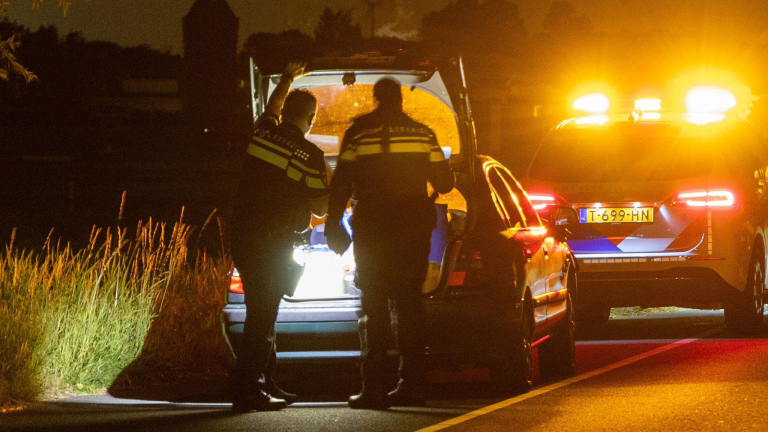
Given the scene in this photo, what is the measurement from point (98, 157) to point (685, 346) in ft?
87.6

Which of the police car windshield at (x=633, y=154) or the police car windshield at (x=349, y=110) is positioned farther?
the police car windshield at (x=633, y=154)

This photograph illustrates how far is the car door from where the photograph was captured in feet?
25.8

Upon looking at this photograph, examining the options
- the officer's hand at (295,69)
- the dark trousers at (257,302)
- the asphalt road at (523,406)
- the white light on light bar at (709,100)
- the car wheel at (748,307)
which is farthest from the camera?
the white light on light bar at (709,100)

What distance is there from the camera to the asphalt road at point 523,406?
6.72 metres

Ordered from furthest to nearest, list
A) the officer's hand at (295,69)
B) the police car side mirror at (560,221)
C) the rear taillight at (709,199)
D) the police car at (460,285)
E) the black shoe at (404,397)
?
the rear taillight at (709,199), the police car side mirror at (560,221), the officer's hand at (295,69), the police car at (460,285), the black shoe at (404,397)

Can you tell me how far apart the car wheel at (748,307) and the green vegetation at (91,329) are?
14.5 ft

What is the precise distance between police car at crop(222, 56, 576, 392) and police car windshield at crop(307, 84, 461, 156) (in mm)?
1453

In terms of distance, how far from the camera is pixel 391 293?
287 inches

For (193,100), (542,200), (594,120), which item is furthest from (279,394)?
(193,100)

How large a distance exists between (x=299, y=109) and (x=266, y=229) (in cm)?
77

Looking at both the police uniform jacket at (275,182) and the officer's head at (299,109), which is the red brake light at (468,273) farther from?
the officer's head at (299,109)

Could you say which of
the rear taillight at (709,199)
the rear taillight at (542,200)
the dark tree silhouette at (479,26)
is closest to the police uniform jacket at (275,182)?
the rear taillight at (542,200)

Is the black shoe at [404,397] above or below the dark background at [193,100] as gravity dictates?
below

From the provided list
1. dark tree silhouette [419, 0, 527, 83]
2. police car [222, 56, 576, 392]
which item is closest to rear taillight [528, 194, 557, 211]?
police car [222, 56, 576, 392]
